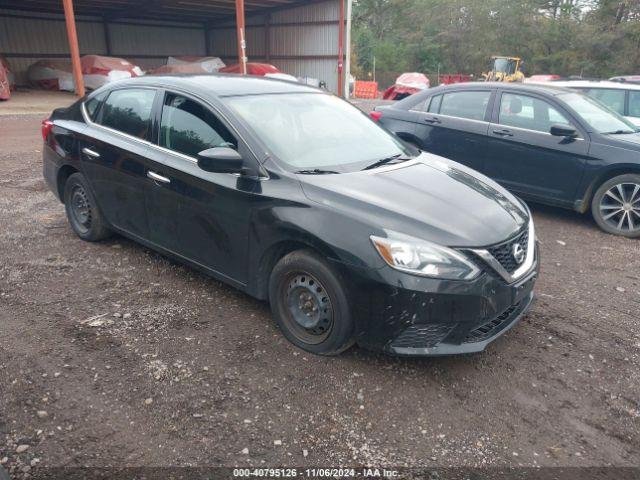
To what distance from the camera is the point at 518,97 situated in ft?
21.5

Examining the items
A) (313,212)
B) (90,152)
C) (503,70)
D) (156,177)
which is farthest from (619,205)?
(503,70)

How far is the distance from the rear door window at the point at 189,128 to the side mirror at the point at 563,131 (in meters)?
4.17

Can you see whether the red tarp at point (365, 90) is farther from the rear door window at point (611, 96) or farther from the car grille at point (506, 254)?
the car grille at point (506, 254)

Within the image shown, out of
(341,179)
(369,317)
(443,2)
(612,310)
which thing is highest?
(443,2)

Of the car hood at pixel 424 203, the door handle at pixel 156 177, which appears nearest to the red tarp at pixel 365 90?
the door handle at pixel 156 177

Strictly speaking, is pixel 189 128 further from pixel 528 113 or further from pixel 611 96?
pixel 611 96

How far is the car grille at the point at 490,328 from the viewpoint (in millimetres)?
3045

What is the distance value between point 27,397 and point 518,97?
20.2 ft

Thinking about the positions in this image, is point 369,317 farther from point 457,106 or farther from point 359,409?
point 457,106

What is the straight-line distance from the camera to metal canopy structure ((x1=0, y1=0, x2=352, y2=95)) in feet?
78.1

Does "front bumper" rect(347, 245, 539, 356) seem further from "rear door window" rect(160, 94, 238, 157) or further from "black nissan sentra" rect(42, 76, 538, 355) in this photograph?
"rear door window" rect(160, 94, 238, 157)

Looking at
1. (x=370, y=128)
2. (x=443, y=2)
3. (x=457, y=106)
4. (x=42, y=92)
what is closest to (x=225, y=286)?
(x=370, y=128)

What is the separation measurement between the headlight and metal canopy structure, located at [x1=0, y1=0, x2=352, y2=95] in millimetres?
20968

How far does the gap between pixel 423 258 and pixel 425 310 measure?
290 mm
